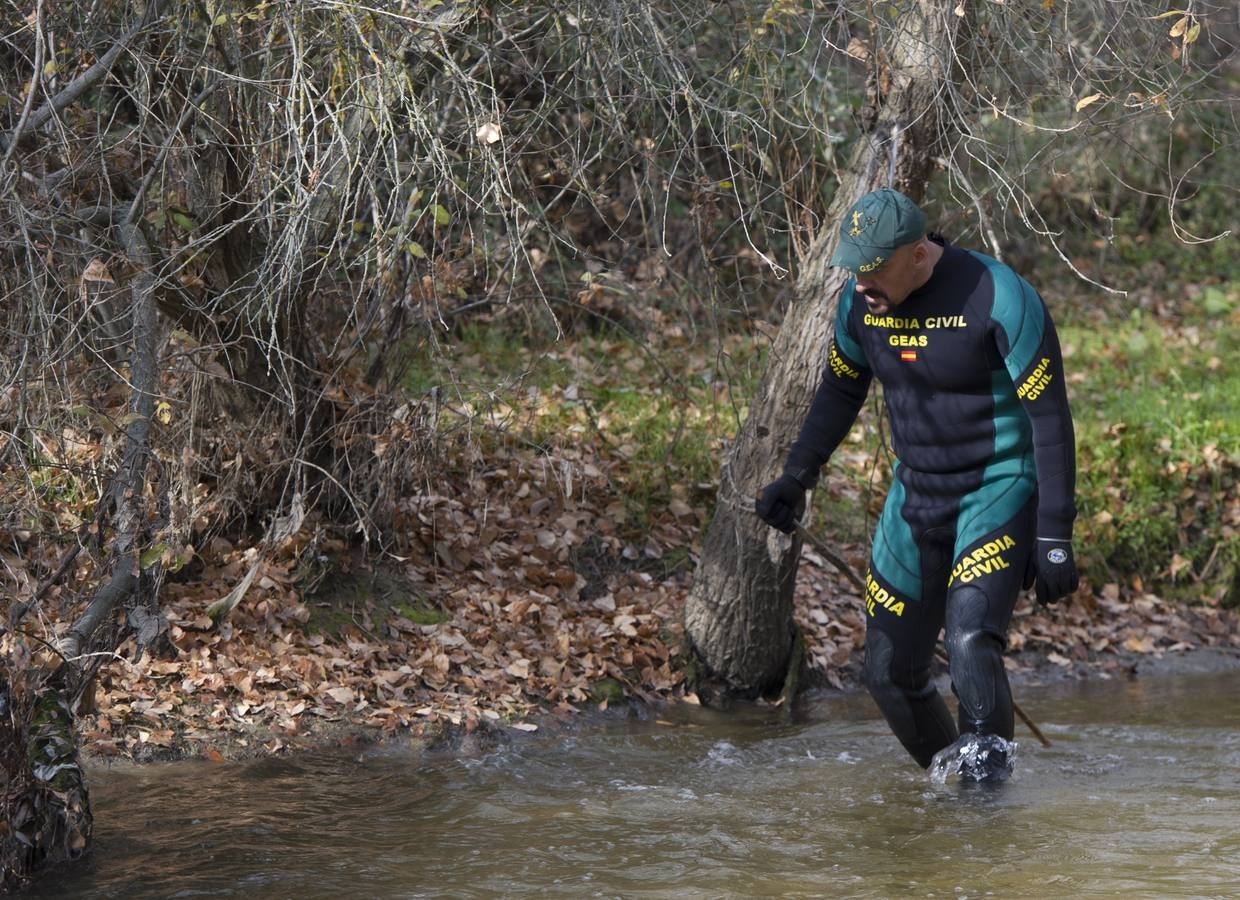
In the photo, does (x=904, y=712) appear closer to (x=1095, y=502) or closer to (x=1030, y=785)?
(x=1030, y=785)

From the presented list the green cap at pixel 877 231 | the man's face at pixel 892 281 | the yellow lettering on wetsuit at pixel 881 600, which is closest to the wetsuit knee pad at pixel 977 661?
the yellow lettering on wetsuit at pixel 881 600

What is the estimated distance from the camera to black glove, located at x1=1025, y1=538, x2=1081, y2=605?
5004mm

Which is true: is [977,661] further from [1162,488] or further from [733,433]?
[1162,488]

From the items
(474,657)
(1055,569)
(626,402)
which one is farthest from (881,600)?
(626,402)

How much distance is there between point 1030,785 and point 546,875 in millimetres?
2255

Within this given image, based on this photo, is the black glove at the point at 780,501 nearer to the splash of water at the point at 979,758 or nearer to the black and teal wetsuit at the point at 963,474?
the black and teal wetsuit at the point at 963,474

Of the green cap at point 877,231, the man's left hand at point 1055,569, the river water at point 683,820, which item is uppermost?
the green cap at point 877,231

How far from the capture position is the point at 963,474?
534cm

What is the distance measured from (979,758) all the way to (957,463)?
113 centimetres

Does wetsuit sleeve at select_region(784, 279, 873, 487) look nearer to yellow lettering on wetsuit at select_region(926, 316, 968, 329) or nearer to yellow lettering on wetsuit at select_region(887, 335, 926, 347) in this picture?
yellow lettering on wetsuit at select_region(887, 335, 926, 347)

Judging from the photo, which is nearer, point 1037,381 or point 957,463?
point 1037,381

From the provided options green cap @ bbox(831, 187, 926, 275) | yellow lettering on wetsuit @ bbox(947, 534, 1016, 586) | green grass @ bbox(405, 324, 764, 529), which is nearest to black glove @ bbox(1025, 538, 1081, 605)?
yellow lettering on wetsuit @ bbox(947, 534, 1016, 586)

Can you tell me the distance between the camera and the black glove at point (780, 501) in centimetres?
580

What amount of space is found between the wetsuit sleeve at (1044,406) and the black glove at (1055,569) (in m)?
0.04
